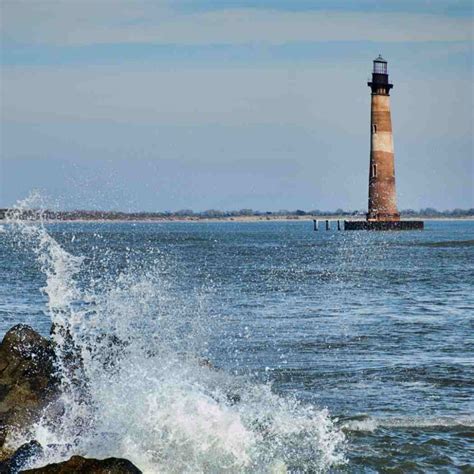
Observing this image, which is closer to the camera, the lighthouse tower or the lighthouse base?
the lighthouse tower

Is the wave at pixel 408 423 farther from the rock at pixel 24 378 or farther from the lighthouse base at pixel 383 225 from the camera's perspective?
the lighthouse base at pixel 383 225

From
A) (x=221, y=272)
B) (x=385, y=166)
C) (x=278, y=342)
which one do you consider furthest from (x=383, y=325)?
(x=385, y=166)

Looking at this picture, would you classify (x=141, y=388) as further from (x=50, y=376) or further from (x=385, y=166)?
(x=385, y=166)

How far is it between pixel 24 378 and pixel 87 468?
145 inches

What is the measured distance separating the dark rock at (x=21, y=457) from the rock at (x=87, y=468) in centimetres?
78

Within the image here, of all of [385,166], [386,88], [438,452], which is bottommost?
[438,452]

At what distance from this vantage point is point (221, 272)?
4766 centimetres

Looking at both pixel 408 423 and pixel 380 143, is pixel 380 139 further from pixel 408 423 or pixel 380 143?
pixel 408 423

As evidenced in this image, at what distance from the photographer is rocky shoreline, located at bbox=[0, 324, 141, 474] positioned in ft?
34.8

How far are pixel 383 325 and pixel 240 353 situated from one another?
6.14 metres

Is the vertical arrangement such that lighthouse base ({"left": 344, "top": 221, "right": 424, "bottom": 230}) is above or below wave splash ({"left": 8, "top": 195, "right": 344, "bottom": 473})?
above

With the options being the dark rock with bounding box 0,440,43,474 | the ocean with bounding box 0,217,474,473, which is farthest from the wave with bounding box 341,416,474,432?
the dark rock with bounding box 0,440,43,474

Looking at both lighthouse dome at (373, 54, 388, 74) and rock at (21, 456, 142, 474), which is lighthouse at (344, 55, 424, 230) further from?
rock at (21, 456, 142, 474)

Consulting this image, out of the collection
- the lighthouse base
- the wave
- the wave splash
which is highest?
the lighthouse base
